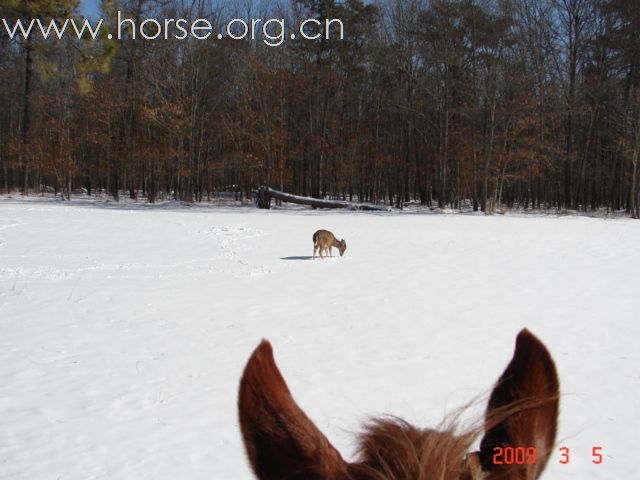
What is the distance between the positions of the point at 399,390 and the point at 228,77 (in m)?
38.1

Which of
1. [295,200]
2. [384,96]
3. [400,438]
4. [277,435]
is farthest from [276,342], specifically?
[384,96]

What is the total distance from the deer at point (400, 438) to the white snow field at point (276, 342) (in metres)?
0.10

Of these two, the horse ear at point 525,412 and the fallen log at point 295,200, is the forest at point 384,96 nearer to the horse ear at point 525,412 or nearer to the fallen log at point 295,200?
the fallen log at point 295,200

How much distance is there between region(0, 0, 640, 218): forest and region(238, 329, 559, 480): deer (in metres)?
29.5

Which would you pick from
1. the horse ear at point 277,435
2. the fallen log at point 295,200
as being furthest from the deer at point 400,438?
the fallen log at point 295,200

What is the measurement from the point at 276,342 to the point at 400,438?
16.2ft

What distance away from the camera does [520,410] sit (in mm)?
898

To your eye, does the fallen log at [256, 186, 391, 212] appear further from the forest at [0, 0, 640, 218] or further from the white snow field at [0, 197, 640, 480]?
the white snow field at [0, 197, 640, 480]

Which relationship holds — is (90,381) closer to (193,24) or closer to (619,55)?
(193,24)

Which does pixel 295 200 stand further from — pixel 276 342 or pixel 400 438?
pixel 400 438

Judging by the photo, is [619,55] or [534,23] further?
[534,23]

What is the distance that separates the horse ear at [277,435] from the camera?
856 millimetres

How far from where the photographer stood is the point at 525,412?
2.97ft

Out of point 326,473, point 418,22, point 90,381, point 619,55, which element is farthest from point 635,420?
point 619,55
